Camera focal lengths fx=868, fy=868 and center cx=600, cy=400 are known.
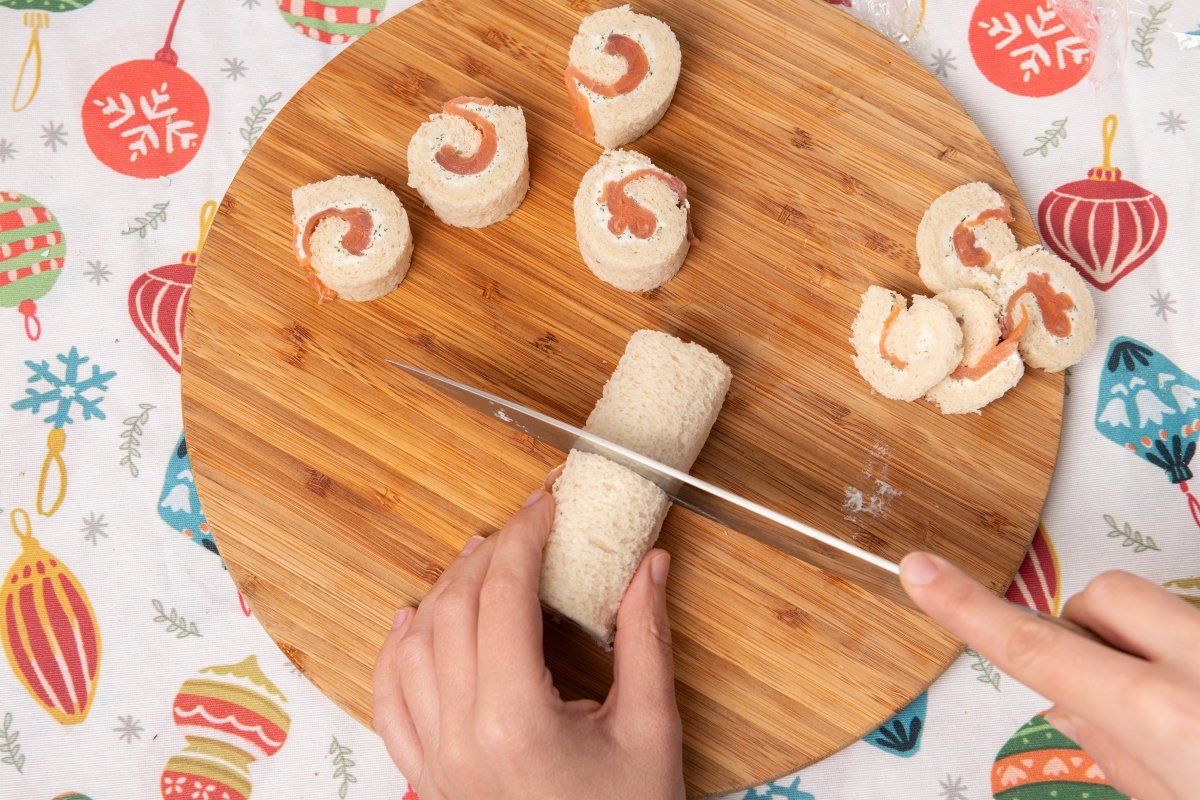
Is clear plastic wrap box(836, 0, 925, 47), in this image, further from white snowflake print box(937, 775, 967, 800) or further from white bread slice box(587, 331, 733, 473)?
white snowflake print box(937, 775, 967, 800)

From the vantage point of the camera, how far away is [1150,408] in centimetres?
284

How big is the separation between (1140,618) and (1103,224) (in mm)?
1740

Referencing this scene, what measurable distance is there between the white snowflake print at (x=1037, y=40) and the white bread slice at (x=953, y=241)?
72cm

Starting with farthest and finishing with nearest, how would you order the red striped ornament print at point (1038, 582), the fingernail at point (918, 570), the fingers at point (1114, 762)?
the red striped ornament print at point (1038, 582), the fingers at point (1114, 762), the fingernail at point (918, 570)

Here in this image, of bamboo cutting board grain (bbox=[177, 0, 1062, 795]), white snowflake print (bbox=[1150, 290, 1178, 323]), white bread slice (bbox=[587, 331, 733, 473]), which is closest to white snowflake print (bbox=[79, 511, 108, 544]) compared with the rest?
bamboo cutting board grain (bbox=[177, 0, 1062, 795])

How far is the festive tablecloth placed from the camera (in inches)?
107

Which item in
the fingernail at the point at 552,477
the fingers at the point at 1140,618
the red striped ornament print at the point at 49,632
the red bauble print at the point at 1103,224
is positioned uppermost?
the red bauble print at the point at 1103,224

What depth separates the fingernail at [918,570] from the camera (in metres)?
1.79

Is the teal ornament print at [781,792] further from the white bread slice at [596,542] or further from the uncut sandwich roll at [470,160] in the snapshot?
the uncut sandwich roll at [470,160]

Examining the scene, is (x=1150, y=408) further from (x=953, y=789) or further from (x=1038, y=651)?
(x=1038, y=651)

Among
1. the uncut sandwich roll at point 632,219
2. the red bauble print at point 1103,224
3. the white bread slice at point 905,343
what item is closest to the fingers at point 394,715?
the uncut sandwich roll at point 632,219

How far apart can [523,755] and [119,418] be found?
1840mm

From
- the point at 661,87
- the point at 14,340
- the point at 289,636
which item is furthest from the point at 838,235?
the point at 14,340

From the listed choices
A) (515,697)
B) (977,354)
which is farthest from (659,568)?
(977,354)
